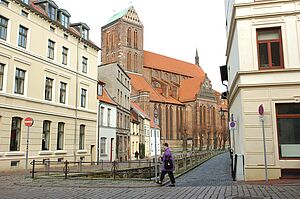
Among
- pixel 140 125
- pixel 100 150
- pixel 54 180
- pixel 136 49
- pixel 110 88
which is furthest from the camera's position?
pixel 136 49

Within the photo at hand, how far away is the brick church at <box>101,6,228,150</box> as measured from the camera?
81.0 metres

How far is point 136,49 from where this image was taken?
3396 inches

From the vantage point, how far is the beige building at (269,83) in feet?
44.8

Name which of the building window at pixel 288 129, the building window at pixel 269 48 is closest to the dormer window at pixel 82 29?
the building window at pixel 269 48

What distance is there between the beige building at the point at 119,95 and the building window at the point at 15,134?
53.1ft

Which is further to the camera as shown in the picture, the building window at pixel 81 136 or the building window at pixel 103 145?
the building window at pixel 103 145

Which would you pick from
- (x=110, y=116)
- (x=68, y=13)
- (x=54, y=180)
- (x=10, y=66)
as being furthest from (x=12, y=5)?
(x=110, y=116)

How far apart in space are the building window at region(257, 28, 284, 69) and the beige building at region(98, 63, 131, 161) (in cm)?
2504

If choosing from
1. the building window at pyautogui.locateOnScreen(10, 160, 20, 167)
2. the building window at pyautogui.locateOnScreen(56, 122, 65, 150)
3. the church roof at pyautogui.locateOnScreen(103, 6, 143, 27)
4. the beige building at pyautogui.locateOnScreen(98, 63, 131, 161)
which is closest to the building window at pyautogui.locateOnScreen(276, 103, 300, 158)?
the building window at pyautogui.locateOnScreen(10, 160, 20, 167)

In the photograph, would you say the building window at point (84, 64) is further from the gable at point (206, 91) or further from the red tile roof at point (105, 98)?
the gable at point (206, 91)

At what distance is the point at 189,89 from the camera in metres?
94.6

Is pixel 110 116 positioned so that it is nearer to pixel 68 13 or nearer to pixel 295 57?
pixel 68 13

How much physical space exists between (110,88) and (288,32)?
2646cm

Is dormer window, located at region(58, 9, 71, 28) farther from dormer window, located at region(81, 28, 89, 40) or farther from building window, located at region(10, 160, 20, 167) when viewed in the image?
building window, located at region(10, 160, 20, 167)
